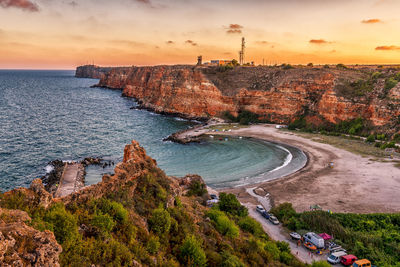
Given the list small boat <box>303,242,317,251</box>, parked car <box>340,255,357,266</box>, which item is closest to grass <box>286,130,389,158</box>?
small boat <box>303,242,317,251</box>

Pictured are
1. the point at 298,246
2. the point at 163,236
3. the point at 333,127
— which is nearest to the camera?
the point at 163,236

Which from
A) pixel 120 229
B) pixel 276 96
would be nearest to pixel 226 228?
pixel 120 229

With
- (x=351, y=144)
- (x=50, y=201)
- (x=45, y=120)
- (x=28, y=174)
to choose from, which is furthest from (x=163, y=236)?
(x=45, y=120)

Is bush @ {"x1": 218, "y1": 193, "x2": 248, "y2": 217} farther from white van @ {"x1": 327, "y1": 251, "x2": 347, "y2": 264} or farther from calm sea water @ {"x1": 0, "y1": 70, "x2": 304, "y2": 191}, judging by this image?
calm sea water @ {"x1": 0, "y1": 70, "x2": 304, "y2": 191}

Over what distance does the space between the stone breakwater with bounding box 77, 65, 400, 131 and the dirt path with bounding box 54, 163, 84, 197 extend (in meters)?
52.6

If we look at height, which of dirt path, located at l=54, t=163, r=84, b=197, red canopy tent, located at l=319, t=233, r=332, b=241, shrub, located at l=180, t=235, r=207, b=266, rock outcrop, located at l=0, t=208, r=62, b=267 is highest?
rock outcrop, located at l=0, t=208, r=62, b=267

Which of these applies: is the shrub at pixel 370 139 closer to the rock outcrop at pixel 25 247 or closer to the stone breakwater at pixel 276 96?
the stone breakwater at pixel 276 96

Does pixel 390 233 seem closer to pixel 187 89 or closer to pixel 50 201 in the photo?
pixel 50 201

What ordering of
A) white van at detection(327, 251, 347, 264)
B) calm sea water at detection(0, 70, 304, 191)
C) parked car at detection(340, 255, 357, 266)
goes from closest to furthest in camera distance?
1. parked car at detection(340, 255, 357, 266)
2. white van at detection(327, 251, 347, 264)
3. calm sea water at detection(0, 70, 304, 191)

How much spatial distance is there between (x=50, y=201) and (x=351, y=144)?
6465 cm

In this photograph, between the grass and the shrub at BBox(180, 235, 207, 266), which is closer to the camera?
the shrub at BBox(180, 235, 207, 266)

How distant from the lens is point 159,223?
500 inches

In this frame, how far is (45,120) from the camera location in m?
81.6

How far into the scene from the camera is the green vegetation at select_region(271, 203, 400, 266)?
869 inches
